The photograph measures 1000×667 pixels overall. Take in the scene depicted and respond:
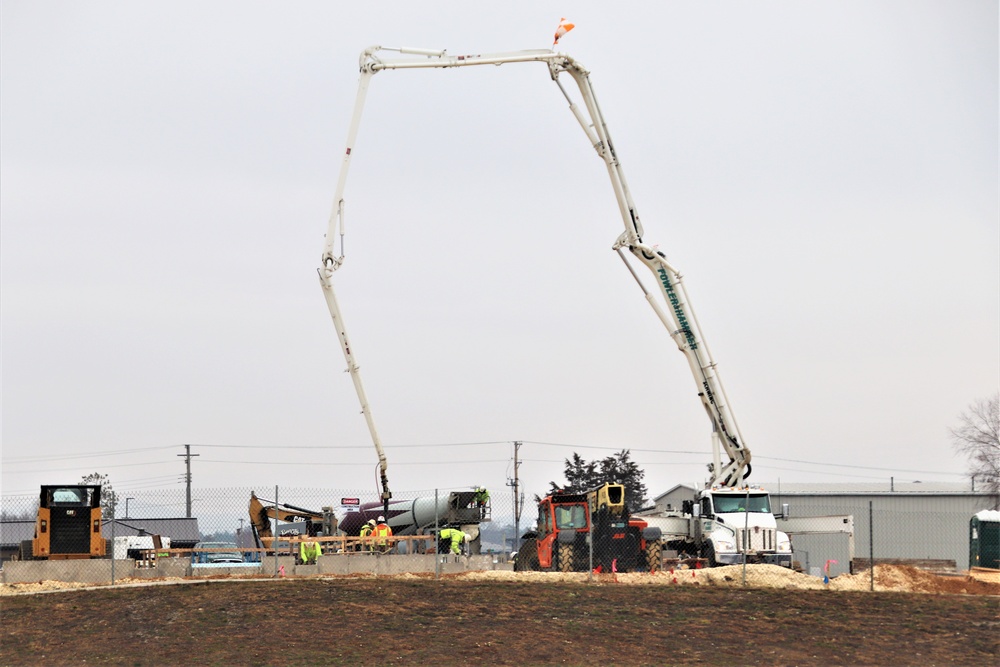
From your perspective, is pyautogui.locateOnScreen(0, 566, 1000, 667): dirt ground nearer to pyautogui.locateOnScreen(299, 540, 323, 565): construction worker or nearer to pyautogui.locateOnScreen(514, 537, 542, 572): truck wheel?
pyautogui.locateOnScreen(299, 540, 323, 565): construction worker

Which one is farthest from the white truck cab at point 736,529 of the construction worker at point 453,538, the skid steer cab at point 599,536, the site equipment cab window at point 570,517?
the construction worker at point 453,538

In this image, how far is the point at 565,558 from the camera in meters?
29.1

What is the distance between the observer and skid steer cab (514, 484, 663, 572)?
29.6 m

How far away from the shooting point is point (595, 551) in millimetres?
29797

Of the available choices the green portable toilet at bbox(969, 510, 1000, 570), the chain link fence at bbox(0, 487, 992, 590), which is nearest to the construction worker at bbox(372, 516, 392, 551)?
the chain link fence at bbox(0, 487, 992, 590)

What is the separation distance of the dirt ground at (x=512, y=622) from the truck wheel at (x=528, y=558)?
5.52 m

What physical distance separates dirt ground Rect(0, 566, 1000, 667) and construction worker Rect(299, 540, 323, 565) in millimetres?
3500

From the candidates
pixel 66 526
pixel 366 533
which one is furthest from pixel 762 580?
pixel 66 526

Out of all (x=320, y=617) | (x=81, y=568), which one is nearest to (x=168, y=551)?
(x=81, y=568)

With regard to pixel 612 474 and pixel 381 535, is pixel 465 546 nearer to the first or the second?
pixel 381 535

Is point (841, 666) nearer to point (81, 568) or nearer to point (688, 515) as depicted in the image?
point (688, 515)

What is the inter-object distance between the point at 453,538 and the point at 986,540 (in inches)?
568

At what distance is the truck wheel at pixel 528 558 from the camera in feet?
106

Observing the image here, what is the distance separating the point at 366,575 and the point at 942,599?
39.5ft
